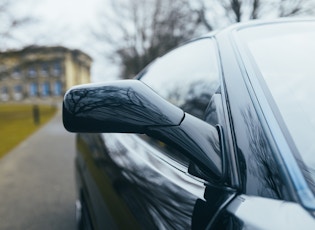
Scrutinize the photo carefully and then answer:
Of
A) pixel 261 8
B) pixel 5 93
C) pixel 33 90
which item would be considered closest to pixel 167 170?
pixel 261 8

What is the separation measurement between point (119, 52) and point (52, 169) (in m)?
22.5

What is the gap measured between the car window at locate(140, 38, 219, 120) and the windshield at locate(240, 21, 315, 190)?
8.5 inches

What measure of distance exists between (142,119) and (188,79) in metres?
0.90

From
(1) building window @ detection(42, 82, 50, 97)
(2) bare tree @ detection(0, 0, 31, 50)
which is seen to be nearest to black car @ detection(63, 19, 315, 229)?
(2) bare tree @ detection(0, 0, 31, 50)

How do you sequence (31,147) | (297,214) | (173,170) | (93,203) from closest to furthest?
(297,214), (173,170), (93,203), (31,147)

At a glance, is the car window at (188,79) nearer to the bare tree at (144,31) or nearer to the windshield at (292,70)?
the windshield at (292,70)

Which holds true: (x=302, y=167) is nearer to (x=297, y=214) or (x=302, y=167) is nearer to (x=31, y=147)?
(x=297, y=214)

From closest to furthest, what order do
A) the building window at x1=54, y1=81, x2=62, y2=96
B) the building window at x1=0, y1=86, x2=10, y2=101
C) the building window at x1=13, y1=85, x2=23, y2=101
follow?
the building window at x1=54, y1=81, x2=62, y2=96 → the building window at x1=13, y1=85, x2=23, y2=101 → the building window at x1=0, y1=86, x2=10, y2=101

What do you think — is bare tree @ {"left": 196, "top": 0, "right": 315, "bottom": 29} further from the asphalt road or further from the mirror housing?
the mirror housing

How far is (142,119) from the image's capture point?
104 centimetres

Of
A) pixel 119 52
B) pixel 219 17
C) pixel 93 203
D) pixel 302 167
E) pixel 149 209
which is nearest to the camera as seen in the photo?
pixel 302 167

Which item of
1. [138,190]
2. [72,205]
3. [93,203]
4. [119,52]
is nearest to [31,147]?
[72,205]

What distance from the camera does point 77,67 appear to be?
71.7m

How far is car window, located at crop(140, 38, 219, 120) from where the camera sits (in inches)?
63.6
